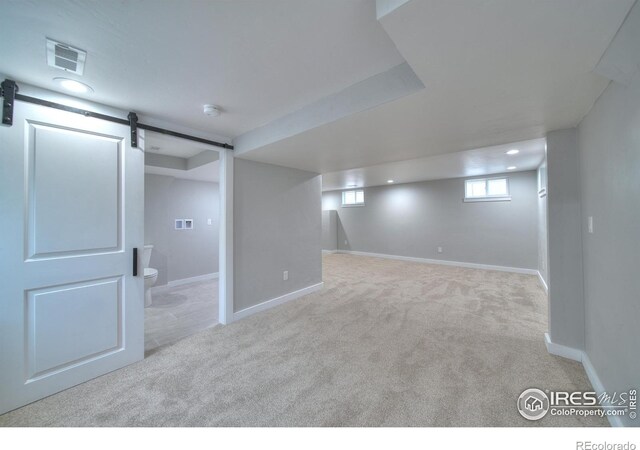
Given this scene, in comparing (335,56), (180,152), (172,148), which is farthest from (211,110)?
(180,152)

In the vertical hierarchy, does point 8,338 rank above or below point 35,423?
above

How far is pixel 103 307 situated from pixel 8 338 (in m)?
0.48

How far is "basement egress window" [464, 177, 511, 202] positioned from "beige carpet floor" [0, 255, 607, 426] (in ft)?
9.70

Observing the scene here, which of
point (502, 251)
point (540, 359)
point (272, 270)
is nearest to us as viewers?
point (540, 359)

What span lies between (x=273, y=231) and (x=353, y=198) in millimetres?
5218

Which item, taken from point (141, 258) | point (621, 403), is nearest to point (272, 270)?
point (141, 258)

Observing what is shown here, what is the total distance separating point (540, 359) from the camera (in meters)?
2.08

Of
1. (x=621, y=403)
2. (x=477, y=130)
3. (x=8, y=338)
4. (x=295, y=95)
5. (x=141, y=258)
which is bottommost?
(x=621, y=403)

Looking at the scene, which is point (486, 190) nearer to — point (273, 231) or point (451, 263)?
point (451, 263)

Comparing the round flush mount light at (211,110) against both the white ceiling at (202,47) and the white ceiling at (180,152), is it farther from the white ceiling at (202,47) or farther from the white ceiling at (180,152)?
the white ceiling at (180,152)

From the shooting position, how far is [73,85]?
1694 millimetres

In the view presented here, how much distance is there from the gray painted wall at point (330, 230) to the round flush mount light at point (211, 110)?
21.2 ft
